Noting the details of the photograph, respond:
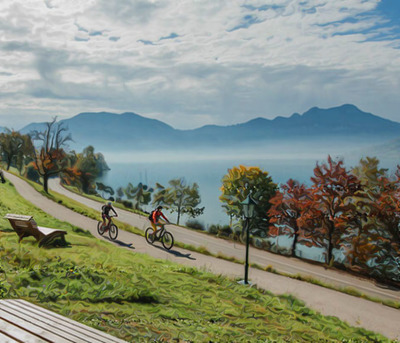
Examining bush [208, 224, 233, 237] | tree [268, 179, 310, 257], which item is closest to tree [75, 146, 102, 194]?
bush [208, 224, 233, 237]

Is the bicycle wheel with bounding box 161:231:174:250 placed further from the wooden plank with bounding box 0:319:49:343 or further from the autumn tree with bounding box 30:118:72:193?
the autumn tree with bounding box 30:118:72:193

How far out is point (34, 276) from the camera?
8281mm

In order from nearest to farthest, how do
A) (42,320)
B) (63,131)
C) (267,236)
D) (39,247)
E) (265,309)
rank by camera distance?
(42,320) < (265,309) < (39,247) < (267,236) < (63,131)

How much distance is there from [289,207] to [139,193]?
22.3 meters

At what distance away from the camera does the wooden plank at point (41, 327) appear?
456cm

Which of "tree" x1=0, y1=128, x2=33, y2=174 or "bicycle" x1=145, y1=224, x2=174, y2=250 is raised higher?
"tree" x1=0, y1=128, x2=33, y2=174

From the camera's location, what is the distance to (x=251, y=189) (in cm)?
2803

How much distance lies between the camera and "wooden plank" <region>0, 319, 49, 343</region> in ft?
14.6

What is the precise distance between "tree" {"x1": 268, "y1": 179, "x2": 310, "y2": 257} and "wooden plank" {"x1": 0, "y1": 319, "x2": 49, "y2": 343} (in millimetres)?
18267

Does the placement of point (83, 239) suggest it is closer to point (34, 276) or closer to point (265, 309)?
point (34, 276)

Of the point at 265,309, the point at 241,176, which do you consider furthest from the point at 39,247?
the point at 241,176

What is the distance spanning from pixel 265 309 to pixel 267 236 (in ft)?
61.3

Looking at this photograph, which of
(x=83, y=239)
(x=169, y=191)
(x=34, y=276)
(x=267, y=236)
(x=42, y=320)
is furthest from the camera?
(x=169, y=191)

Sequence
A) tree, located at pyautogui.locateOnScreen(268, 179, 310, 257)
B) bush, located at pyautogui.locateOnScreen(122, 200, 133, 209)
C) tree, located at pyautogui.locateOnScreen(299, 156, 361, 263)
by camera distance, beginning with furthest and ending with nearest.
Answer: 1. bush, located at pyautogui.locateOnScreen(122, 200, 133, 209)
2. tree, located at pyautogui.locateOnScreen(268, 179, 310, 257)
3. tree, located at pyautogui.locateOnScreen(299, 156, 361, 263)
